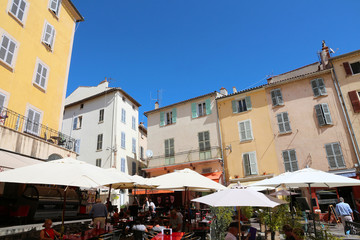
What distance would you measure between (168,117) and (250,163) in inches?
381

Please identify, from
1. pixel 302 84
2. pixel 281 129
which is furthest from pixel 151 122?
pixel 302 84

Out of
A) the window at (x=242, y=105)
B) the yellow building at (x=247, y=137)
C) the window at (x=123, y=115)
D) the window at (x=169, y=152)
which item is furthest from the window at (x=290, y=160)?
the window at (x=123, y=115)

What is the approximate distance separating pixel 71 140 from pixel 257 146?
13882 millimetres

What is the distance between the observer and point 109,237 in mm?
5621

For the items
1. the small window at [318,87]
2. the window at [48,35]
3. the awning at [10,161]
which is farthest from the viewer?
the small window at [318,87]

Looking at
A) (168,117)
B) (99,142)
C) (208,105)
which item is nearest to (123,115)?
(99,142)

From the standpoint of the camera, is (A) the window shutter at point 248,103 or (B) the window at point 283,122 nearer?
(B) the window at point 283,122

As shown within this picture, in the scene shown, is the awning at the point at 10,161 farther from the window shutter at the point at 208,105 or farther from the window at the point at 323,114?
the window at the point at 323,114

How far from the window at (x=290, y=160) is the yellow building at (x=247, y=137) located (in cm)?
69

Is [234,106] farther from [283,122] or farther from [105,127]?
[105,127]

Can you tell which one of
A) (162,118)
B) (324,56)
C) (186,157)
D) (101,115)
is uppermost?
(324,56)

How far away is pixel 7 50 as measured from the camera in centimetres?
1126

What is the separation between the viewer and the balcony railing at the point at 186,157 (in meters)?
20.3

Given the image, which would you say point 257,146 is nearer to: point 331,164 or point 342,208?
point 331,164
